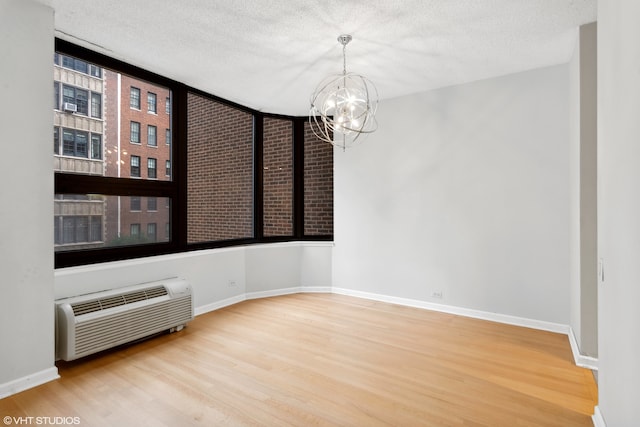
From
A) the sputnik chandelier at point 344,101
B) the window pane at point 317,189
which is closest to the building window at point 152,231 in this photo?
the sputnik chandelier at point 344,101

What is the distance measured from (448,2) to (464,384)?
2765 millimetres

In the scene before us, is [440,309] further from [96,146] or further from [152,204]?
[96,146]

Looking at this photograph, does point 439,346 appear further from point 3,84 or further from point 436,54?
point 3,84

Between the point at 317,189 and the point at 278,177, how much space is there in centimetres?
63

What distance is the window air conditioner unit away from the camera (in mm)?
3063

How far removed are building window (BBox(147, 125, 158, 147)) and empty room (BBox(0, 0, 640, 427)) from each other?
3cm

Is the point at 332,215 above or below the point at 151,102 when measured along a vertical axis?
below

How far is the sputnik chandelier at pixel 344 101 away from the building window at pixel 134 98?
184 cm

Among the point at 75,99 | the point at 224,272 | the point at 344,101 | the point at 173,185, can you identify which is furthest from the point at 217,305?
the point at 344,101

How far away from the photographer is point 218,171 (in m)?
4.70

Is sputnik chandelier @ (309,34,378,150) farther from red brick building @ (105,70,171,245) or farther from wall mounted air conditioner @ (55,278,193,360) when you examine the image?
wall mounted air conditioner @ (55,278,193,360)

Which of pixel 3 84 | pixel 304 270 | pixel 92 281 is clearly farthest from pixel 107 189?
pixel 304 270

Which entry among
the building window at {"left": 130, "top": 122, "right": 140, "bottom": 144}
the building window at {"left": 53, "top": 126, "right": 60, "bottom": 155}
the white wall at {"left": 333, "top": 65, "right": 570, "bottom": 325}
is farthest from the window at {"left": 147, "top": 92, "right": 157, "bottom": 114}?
the white wall at {"left": 333, "top": 65, "right": 570, "bottom": 325}

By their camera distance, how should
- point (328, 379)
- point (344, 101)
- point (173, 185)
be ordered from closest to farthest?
point (328, 379), point (344, 101), point (173, 185)
